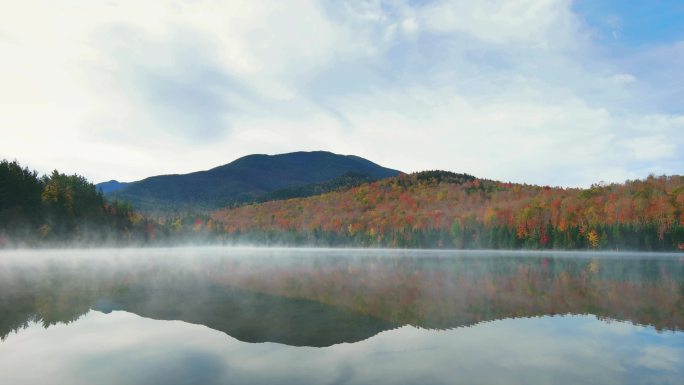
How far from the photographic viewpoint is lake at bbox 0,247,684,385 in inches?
680

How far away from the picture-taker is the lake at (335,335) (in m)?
17.3

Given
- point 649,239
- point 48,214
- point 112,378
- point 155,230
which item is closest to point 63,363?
point 112,378

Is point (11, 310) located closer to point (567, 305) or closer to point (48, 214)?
point (567, 305)

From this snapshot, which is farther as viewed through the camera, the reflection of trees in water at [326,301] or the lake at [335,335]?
the reflection of trees in water at [326,301]

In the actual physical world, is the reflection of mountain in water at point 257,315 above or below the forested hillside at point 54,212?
below

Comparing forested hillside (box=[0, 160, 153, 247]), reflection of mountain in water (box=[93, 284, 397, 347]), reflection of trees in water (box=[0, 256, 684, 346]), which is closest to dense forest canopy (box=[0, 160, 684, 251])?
forested hillside (box=[0, 160, 153, 247])

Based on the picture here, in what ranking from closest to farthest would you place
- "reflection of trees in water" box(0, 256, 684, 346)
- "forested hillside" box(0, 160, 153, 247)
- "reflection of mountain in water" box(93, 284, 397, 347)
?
"reflection of mountain in water" box(93, 284, 397, 347) < "reflection of trees in water" box(0, 256, 684, 346) < "forested hillside" box(0, 160, 153, 247)

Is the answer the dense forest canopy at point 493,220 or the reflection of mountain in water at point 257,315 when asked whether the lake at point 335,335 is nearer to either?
the reflection of mountain in water at point 257,315

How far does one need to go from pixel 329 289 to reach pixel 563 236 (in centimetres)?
13270

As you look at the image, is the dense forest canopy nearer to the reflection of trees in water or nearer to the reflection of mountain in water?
the reflection of trees in water

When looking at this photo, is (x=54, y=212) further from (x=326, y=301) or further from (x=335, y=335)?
(x=335, y=335)

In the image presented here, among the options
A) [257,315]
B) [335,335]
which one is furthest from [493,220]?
[335,335]

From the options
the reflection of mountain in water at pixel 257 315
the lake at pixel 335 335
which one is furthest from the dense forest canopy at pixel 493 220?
the reflection of mountain in water at pixel 257 315

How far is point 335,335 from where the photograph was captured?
22906 millimetres
